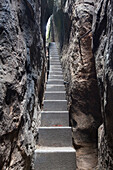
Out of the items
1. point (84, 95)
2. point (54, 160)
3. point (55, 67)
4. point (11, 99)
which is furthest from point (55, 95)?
point (55, 67)

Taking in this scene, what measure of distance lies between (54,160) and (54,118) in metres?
0.72

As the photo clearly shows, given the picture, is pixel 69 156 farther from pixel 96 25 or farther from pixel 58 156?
pixel 96 25

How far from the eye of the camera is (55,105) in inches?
99.6

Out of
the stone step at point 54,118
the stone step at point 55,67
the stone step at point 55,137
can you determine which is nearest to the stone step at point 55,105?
the stone step at point 54,118

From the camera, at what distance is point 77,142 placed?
2592 millimetres

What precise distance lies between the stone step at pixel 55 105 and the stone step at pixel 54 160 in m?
0.92

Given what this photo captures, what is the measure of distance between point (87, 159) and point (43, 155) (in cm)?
122

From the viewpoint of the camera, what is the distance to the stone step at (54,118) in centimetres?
219

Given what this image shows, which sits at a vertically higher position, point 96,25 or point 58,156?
point 96,25

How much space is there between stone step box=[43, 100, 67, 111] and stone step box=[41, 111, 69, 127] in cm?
20

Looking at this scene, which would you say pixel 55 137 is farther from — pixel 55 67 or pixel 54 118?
pixel 55 67

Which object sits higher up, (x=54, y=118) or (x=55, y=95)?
(x=55, y=95)

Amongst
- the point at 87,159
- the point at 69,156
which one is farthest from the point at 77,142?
the point at 69,156

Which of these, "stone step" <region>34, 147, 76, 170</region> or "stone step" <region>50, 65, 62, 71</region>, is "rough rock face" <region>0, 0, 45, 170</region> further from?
"stone step" <region>50, 65, 62, 71</region>
